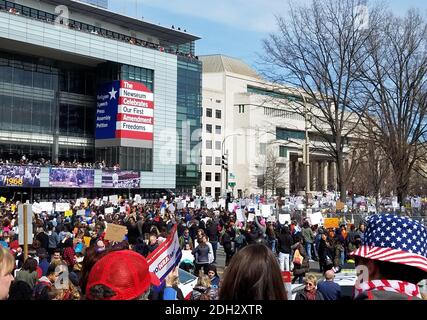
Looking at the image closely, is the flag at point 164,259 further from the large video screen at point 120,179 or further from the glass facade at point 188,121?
the glass facade at point 188,121

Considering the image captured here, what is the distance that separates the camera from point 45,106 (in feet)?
227

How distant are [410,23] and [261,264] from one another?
26101mm

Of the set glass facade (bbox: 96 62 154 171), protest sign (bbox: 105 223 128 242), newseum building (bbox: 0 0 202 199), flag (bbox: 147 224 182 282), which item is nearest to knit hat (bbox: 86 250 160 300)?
flag (bbox: 147 224 182 282)

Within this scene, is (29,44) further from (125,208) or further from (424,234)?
(424,234)

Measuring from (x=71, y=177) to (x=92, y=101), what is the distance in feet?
48.2

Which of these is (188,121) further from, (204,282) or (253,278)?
(253,278)

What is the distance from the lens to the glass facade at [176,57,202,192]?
3031 inches

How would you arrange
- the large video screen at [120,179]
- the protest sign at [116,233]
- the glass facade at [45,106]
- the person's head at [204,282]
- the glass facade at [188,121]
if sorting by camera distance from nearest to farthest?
1. the person's head at [204,282]
2. the protest sign at [116,233]
3. the glass facade at [45,106]
4. the large video screen at [120,179]
5. the glass facade at [188,121]

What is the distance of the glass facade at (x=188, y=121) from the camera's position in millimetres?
77000

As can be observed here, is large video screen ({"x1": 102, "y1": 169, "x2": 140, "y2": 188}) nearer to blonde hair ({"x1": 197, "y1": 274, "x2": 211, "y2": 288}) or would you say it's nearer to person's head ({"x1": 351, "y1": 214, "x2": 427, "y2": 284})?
blonde hair ({"x1": 197, "y1": 274, "x2": 211, "y2": 288})

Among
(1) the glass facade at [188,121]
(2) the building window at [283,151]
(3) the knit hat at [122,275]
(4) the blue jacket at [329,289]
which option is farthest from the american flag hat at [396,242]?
(2) the building window at [283,151]

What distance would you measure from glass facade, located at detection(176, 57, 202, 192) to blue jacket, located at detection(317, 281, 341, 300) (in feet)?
225

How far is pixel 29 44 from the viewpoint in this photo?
6253 cm

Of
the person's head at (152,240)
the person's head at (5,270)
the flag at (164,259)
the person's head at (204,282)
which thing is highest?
the person's head at (5,270)
